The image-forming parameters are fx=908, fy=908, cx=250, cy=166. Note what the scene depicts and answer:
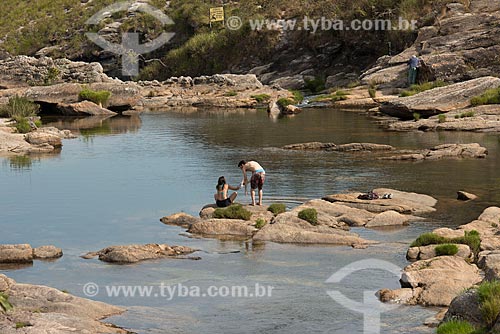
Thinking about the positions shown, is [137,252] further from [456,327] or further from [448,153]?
[448,153]

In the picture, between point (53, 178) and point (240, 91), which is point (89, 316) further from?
point (240, 91)

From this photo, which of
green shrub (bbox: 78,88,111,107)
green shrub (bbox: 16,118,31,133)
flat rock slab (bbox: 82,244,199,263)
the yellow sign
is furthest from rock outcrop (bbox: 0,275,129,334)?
the yellow sign

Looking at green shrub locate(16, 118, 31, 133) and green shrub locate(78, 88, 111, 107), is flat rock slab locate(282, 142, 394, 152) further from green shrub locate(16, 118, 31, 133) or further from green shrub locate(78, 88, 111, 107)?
green shrub locate(78, 88, 111, 107)

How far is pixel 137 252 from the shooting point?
982 inches

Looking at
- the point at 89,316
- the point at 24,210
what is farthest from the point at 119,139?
the point at 89,316

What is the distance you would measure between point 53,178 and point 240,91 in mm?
44463

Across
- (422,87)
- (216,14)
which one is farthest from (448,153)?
(216,14)

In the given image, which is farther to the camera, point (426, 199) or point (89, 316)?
point (426, 199)

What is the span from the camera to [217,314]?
64.7 feet

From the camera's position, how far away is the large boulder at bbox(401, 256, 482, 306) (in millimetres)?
19906

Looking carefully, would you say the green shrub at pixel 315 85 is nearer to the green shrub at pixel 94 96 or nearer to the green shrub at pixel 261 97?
the green shrub at pixel 261 97

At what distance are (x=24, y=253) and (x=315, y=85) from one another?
61.7m

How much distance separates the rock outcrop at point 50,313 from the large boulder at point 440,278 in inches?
261

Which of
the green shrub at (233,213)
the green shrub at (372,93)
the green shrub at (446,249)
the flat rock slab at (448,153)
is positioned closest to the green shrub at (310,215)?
the green shrub at (233,213)
